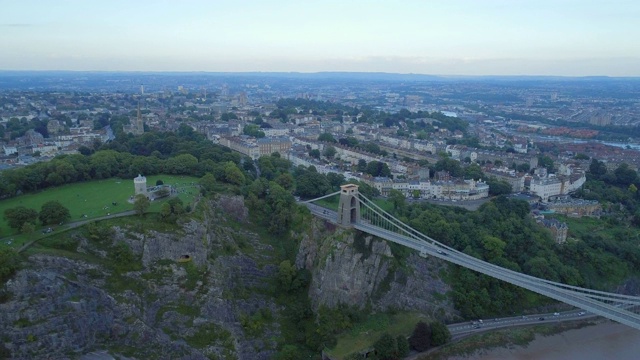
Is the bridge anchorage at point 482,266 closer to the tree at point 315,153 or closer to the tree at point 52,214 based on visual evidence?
the tree at point 52,214

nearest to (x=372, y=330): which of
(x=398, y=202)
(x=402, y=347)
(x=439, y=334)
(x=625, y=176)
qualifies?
(x=402, y=347)

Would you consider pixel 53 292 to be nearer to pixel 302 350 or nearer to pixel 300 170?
pixel 302 350

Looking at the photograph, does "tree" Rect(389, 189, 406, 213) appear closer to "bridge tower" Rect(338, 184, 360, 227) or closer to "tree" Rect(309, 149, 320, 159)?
"bridge tower" Rect(338, 184, 360, 227)

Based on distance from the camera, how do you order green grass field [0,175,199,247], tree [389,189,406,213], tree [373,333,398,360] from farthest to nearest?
tree [389,189,406,213]
green grass field [0,175,199,247]
tree [373,333,398,360]

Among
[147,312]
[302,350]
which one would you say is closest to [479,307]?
[302,350]

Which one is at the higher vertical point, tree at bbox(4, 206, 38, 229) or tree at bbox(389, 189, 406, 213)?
tree at bbox(4, 206, 38, 229)

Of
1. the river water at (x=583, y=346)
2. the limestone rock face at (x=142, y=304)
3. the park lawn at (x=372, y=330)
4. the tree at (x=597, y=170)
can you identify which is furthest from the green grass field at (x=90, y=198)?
the tree at (x=597, y=170)

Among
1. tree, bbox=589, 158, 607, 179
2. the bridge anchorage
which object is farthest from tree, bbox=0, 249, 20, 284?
tree, bbox=589, 158, 607, 179
